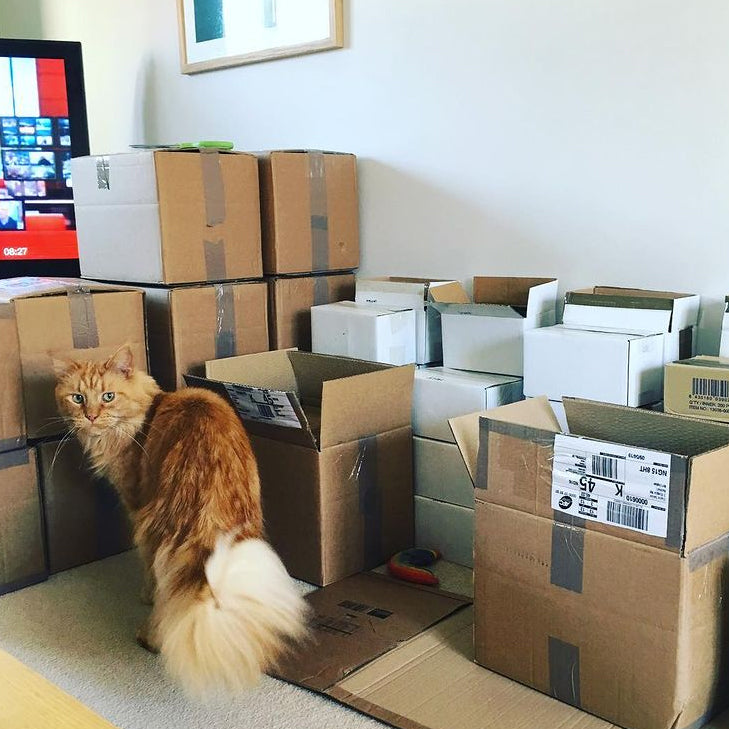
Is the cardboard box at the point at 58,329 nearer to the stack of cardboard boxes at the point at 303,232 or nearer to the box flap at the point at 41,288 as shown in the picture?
the box flap at the point at 41,288

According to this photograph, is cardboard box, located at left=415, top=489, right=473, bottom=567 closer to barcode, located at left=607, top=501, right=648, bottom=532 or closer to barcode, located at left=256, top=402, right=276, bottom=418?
barcode, located at left=256, top=402, right=276, bottom=418

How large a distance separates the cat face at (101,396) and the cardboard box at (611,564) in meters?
0.77

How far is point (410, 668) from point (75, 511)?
100 cm

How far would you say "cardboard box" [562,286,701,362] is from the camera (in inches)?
70.6

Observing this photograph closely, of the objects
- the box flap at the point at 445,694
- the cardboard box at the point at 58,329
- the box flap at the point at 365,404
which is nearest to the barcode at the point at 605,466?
the box flap at the point at 445,694

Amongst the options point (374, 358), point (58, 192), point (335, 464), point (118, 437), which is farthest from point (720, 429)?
point (58, 192)

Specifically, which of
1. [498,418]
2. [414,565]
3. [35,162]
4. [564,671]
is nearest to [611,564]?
[564,671]

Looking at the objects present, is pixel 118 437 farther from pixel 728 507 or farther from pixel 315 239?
pixel 728 507

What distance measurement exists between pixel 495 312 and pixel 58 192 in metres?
1.76

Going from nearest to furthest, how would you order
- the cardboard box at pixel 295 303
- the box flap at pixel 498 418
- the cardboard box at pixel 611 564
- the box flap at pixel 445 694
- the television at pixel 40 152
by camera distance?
1. the cardboard box at pixel 611 564
2. the box flap at pixel 445 694
3. the box flap at pixel 498 418
4. the cardboard box at pixel 295 303
5. the television at pixel 40 152

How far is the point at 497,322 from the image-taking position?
205 cm

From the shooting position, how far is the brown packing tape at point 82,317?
2.01 m

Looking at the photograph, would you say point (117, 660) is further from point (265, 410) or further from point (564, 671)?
point (564, 671)

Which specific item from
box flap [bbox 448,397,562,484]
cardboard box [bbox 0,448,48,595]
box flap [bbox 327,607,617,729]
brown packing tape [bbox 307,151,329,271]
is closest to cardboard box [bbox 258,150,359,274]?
brown packing tape [bbox 307,151,329,271]
